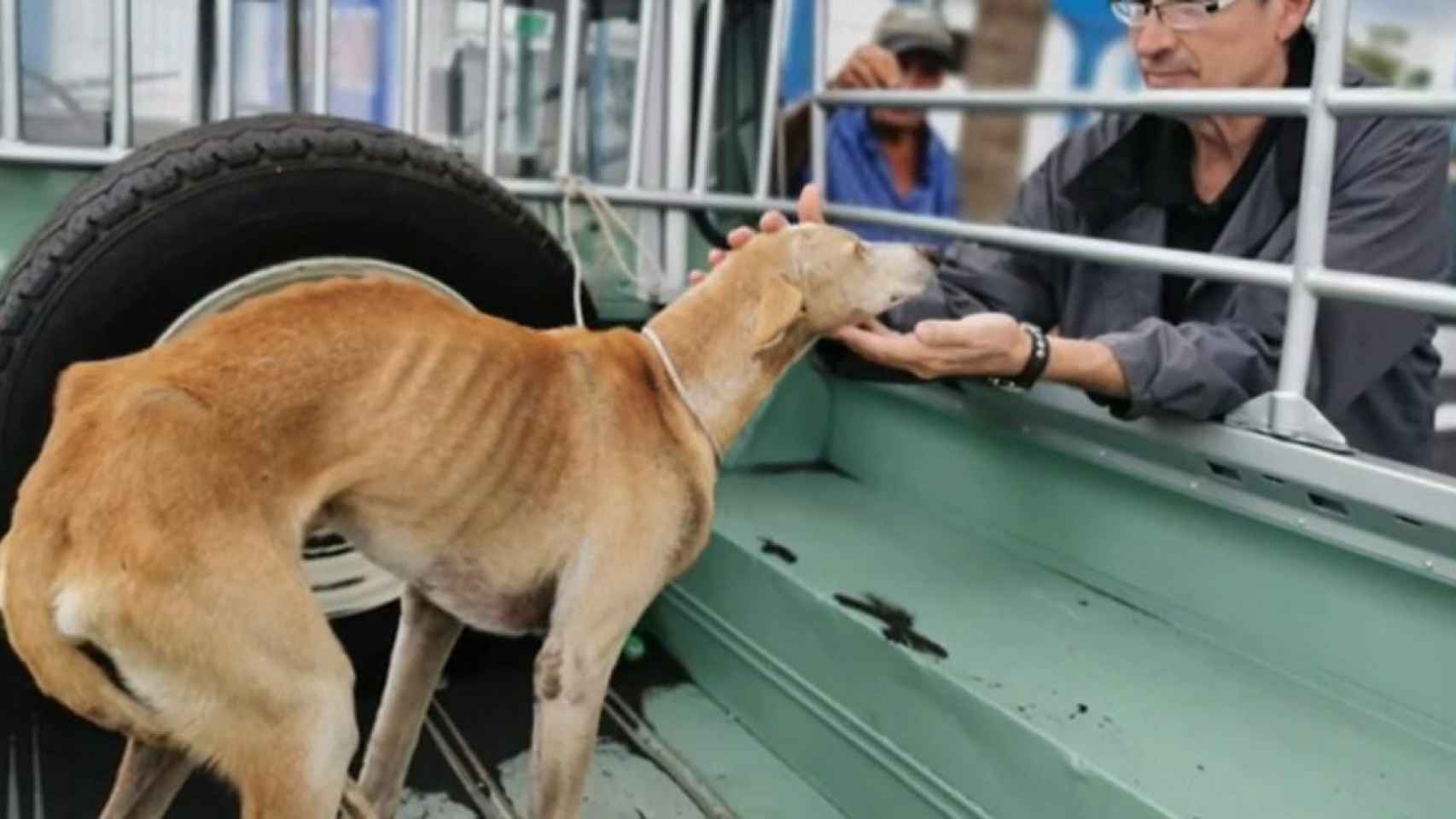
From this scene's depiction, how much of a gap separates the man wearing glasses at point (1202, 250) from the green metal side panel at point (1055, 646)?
229 mm

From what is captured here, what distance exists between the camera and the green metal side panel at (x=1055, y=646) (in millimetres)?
1658

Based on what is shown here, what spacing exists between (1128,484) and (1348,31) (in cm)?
73

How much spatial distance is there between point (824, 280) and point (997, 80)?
514cm

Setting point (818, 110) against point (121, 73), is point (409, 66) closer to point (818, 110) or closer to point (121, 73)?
point (121, 73)

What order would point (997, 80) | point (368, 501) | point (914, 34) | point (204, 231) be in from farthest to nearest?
1. point (997, 80)
2. point (914, 34)
3. point (204, 231)
4. point (368, 501)

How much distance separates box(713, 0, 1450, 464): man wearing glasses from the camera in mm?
1959

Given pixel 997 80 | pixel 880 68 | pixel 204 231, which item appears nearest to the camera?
pixel 204 231

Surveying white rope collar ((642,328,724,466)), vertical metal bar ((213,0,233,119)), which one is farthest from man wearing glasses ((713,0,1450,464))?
vertical metal bar ((213,0,233,119))

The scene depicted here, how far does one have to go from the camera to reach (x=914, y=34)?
14.1 feet

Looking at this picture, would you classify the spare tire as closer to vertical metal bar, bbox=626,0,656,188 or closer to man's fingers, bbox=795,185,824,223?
man's fingers, bbox=795,185,824,223

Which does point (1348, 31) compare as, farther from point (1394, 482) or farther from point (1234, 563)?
point (1234, 563)

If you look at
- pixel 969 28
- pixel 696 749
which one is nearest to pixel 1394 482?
pixel 696 749

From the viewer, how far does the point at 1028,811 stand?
1682 millimetres

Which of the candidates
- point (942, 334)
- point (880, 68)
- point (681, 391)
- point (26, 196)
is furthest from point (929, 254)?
point (880, 68)
